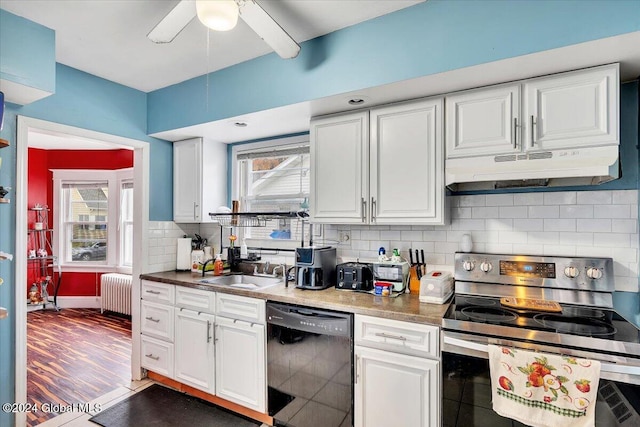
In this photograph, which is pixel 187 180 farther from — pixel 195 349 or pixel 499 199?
pixel 499 199

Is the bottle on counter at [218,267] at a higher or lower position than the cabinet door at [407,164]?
lower

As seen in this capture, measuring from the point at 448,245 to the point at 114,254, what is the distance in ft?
16.0

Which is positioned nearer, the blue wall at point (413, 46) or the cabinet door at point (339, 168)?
the blue wall at point (413, 46)

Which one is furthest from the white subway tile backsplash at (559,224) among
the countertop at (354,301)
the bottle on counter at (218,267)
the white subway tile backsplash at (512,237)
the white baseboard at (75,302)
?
the white baseboard at (75,302)

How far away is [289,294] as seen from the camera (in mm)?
2225

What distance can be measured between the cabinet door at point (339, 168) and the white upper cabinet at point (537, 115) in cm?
56

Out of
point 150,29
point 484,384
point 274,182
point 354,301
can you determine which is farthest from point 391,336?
point 150,29

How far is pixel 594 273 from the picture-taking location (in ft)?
6.04

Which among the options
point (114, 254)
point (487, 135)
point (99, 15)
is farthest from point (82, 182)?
point (487, 135)

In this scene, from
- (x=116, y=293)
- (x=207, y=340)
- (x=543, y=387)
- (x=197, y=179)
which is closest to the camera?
(x=543, y=387)

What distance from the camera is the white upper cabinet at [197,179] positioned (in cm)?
311

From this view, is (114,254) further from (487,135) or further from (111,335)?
(487,135)

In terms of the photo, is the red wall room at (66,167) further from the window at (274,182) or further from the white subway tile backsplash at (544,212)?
the white subway tile backsplash at (544,212)

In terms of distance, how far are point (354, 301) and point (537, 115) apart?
140 centimetres
